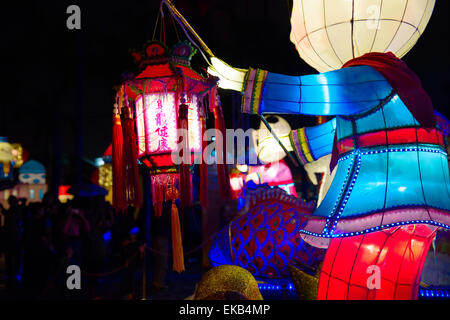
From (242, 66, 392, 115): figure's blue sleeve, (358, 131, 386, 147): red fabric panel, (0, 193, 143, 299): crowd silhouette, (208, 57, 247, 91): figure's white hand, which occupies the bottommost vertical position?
(0, 193, 143, 299): crowd silhouette

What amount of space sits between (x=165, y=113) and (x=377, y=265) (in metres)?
1.77

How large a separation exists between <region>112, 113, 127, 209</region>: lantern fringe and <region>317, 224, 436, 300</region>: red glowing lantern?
4.50ft

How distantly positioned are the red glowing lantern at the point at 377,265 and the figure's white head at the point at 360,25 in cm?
123

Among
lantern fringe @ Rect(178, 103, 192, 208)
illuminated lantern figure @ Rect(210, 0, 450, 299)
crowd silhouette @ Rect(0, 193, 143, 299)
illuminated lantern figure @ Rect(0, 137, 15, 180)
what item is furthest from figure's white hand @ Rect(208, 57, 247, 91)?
illuminated lantern figure @ Rect(0, 137, 15, 180)

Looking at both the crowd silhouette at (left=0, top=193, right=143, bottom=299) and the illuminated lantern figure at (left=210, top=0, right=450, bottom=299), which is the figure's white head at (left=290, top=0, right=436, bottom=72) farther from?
the crowd silhouette at (left=0, top=193, right=143, bottom=299)

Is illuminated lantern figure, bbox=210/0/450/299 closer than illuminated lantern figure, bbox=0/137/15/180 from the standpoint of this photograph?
Yes

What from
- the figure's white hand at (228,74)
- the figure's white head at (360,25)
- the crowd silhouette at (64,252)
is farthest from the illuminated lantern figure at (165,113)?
the crowd silhouette at (64,252)

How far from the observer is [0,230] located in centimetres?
802

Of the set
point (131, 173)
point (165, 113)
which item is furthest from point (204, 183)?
point (165, 113)

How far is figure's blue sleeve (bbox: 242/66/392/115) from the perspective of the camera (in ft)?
7.44

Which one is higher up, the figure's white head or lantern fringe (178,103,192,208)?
the figure's white head

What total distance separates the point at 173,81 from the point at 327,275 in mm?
1687

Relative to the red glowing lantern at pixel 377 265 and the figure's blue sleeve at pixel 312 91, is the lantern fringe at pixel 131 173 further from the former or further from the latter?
the red glowing lantern at pixel 377 265

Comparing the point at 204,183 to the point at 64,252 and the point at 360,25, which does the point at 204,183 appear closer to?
the point at 360,25
